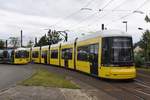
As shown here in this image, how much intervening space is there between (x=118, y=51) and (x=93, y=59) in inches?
118

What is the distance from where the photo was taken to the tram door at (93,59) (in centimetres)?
2640

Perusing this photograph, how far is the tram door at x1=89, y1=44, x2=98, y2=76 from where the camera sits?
26397 mm

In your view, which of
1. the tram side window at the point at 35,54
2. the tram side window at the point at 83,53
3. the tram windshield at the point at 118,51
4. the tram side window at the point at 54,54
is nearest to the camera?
the tram windshield at the point at 118,51

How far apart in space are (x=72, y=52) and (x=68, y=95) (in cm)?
2027

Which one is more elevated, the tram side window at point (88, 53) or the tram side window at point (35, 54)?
the tram side window at point (35, 54)

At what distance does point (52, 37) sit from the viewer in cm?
10925

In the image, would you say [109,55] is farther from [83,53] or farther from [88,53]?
[83,53]

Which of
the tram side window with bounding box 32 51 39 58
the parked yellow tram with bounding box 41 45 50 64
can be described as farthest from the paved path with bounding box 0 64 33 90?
the tram side window with bounding box 32 51 39 58

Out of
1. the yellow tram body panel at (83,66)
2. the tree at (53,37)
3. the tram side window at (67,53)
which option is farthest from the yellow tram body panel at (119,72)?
the tree at (53,37)

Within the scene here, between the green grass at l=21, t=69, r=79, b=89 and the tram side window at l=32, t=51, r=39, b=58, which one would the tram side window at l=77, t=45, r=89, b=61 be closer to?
the green grass at l=21, t=69, r=79, b=89

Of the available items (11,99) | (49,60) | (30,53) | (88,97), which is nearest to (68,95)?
(88,97)

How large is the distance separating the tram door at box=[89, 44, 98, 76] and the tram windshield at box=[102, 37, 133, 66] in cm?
166

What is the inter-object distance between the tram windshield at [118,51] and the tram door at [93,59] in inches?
65.3

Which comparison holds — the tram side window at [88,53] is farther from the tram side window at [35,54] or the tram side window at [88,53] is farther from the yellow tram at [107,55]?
the tram side window at [35,54]
